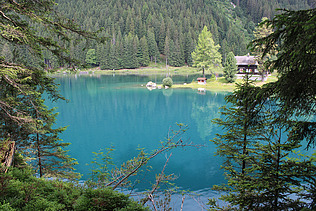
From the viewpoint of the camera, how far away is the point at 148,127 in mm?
25172

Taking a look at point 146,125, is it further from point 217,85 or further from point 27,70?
point 217,85

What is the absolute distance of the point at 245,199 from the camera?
192 inches

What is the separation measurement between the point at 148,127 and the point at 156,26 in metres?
103

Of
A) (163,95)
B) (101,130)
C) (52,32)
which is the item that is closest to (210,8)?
(163,95)

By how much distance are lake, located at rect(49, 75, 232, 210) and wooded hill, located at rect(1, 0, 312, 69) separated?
38.8 m

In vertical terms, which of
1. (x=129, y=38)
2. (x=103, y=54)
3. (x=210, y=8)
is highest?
(x=210, y=8)

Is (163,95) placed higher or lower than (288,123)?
lower

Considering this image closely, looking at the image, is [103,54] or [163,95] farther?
[103,54]

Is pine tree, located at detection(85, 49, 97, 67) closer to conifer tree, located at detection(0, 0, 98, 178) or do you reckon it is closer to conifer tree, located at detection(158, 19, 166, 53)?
conifer tree, located at detection(158, 19, 166, 53)

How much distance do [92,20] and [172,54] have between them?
2250 inches

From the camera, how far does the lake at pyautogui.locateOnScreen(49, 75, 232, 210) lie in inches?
593

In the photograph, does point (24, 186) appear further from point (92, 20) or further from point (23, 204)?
point (92, 20)

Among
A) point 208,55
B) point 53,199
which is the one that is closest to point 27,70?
point 53,199

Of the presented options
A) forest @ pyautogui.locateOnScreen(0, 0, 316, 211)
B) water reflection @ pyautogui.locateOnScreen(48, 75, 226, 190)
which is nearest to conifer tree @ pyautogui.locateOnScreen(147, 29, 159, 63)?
water reflection @ pyautogui.locateOnScreen(48, 75, 226, 190)
